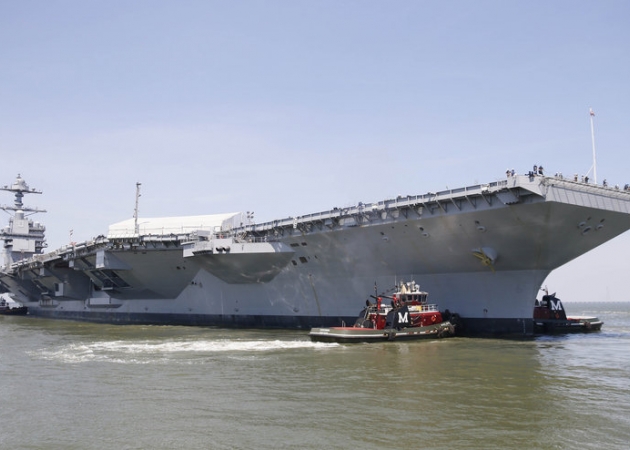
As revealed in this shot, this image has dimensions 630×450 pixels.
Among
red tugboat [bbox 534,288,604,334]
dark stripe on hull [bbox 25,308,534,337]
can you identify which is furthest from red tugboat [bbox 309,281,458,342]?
red tugboat [bbox 534,288,604,334]

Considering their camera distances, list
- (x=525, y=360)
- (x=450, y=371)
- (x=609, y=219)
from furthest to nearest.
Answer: (x=609, y=219), (x=525, y=360), (x=450, y=371)

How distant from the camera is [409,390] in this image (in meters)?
12.3

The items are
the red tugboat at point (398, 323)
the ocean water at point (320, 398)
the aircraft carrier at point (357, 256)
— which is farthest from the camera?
the red tugboat at point (398, 323)

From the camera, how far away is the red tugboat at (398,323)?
21.4 m

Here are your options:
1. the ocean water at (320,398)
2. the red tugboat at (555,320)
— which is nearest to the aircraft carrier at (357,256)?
the ocean water at (320,398)

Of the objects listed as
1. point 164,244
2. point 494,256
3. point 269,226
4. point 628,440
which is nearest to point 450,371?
point 628,440

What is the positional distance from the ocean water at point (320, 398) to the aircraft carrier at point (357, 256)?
3.69 meters

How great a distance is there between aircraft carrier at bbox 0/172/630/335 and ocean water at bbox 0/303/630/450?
369 centimetres

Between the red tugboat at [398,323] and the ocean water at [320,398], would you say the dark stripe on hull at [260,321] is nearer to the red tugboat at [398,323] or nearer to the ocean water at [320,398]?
the red tugboat at [398,323]

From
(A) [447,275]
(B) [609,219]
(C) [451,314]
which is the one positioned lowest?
(C) [451,314]

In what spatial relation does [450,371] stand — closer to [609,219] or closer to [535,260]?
[535,260]

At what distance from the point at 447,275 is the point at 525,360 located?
7593mm

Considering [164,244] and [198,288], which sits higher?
[164,244]

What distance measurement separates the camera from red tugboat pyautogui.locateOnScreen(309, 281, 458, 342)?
843 inches
